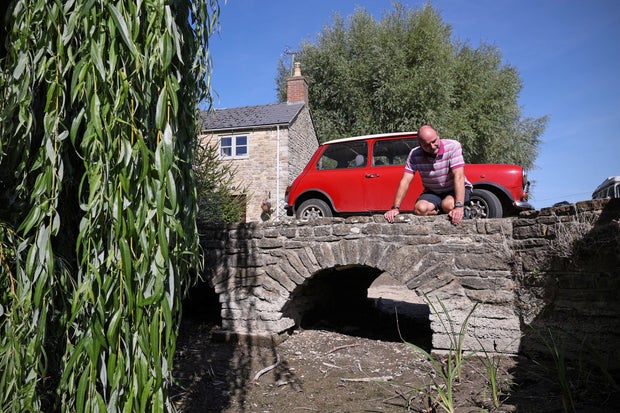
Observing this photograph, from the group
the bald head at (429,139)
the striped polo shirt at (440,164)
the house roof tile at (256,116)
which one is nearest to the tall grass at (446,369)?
the striped polo shirt at (440,164)

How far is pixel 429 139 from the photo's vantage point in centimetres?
473

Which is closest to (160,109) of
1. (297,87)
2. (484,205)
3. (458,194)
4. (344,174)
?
(458,194)

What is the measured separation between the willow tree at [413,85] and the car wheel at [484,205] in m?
10.9

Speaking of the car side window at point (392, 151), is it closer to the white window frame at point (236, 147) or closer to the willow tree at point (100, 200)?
the willow tree at point (100, 200)

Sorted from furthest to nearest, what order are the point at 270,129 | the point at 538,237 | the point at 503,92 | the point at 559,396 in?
the point at 503,92 → the point at 270,129 → the point at 538,237 → the point at 559,396

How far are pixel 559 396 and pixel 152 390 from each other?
362 cm

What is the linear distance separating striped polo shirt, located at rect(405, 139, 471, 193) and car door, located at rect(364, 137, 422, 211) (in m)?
1.74

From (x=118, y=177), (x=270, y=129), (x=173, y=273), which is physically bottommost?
(x=173, y=273)

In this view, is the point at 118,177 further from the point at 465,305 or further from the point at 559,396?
the point at 465,305

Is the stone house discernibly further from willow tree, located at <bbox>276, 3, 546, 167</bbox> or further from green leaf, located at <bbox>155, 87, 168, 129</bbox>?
green leaf, located at <bbox>155, 87, 168, 129</bbox>

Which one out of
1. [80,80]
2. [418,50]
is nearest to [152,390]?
[80,80]

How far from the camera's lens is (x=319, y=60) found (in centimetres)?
1969

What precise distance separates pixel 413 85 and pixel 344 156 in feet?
34.4

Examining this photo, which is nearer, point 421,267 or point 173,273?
point 173,273
